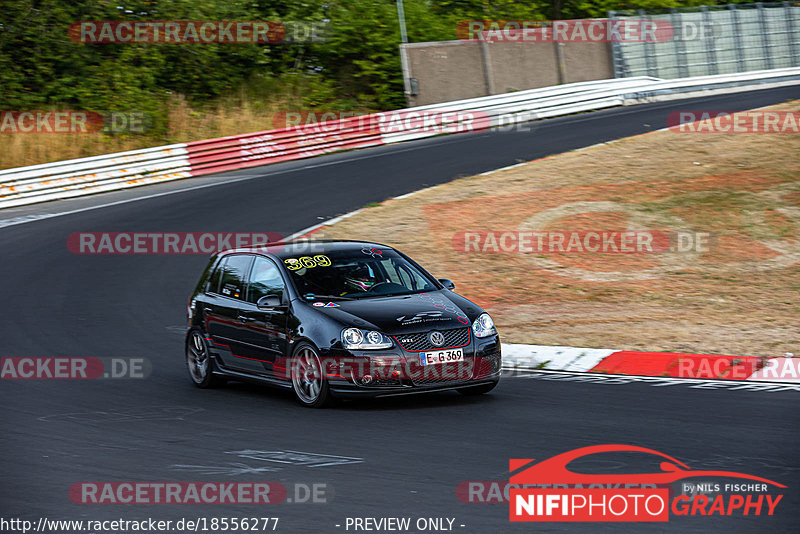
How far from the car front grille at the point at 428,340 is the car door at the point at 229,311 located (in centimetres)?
181

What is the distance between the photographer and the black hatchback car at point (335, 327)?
8969 millimetres

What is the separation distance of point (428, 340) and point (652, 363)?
115 inches

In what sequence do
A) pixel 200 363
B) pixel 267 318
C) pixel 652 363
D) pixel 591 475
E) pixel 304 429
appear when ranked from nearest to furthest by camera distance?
pixel 591 475, pixel 304 429, pixel 267 318, pixel 652 363, pixel 200 363

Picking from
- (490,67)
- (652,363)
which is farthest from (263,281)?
(490,67)

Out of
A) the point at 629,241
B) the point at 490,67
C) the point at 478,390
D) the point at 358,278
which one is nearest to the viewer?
the point at 478,390

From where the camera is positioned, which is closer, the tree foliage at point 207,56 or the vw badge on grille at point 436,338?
the vw badge on grille at point 436,338

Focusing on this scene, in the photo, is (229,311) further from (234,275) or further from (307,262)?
(307,262)

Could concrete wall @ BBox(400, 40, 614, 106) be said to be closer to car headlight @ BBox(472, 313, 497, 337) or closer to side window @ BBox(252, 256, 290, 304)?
side window @ BBox(252, 256, 290, 304)

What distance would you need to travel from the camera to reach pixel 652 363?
1072cm

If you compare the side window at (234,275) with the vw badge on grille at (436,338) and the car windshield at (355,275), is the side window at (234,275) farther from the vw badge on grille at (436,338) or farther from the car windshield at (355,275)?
the vw badge on grille at (436,338)

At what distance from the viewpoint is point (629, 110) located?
1220 inches

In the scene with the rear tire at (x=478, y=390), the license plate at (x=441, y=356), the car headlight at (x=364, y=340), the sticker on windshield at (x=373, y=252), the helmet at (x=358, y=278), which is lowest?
the rear tire at (x=478, y=390)

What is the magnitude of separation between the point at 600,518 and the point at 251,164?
73.9 ft

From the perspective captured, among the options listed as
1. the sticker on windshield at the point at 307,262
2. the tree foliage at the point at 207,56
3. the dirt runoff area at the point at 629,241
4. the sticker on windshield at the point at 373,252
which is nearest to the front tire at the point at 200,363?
the sticker on windshield at the point at 307,262
